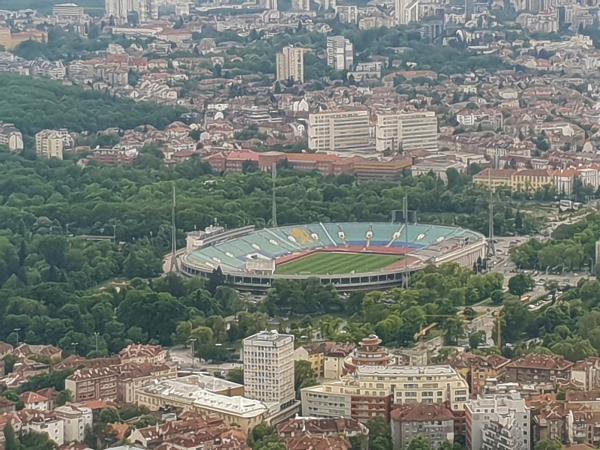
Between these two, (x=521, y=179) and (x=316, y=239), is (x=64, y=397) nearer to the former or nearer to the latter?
(x=316, y=239)

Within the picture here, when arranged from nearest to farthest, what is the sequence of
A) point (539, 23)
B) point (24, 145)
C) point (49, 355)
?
point (49, 355)
point (24, 145)
point (539, 23)

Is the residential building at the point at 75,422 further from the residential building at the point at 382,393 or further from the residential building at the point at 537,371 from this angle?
the residential building at the point at 537,371

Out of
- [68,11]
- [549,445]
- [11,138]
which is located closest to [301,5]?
[68,11]

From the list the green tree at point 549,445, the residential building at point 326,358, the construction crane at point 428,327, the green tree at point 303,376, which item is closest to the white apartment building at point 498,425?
the green tree at point 549,445

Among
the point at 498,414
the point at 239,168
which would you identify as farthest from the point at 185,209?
the point at 498,414

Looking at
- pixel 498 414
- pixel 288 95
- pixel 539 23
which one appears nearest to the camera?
pixel 498 414

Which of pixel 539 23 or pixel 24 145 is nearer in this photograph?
pixel 24 145

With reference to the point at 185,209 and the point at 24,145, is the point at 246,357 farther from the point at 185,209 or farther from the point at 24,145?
the point at 24,145
